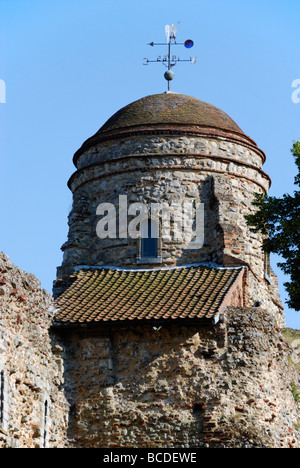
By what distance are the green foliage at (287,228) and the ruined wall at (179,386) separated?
3.37 feet

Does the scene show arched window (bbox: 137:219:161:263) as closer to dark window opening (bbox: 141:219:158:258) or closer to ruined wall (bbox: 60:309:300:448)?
dark window opening (bbox: 141:219:158:258)

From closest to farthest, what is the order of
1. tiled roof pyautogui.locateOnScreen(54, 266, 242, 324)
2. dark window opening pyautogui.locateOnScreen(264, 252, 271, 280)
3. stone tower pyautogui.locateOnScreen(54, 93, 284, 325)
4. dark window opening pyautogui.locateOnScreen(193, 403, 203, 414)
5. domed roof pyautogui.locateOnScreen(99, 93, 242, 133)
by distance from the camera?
dark window opening pyautogui.locateOnScreen(193, 403, 203, 414) < tiled roof pyautogui.locateOnScreen(54, 266, 242, 324) < stone tower pyautogui.locateOnScreen(54, 93, 284, 325) < domed roof pyautogui.locateOnScreen(99, 93, 242, 133) < dark window opening pyautogui.locateOnScreen(264, 252, 271, 280)

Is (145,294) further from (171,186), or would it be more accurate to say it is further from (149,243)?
(171,186)

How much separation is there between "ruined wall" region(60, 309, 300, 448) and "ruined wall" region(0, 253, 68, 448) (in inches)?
23.0

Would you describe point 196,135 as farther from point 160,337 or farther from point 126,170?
point 160,337

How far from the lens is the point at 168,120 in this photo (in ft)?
92.8

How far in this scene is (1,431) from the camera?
20312 millimetres

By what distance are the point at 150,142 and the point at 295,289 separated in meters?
6.19

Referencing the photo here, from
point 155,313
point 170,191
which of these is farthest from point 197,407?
point 170,191

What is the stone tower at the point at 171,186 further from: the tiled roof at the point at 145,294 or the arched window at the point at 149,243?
the tiled roof at the point at 145,294

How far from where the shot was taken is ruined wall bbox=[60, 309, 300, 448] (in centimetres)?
2317

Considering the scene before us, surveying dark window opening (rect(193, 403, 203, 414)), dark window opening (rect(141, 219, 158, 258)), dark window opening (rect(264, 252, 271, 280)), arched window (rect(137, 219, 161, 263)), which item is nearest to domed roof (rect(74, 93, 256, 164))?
arched window (rect(137, 219, 161, 263))

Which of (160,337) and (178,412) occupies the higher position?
(160,337)
